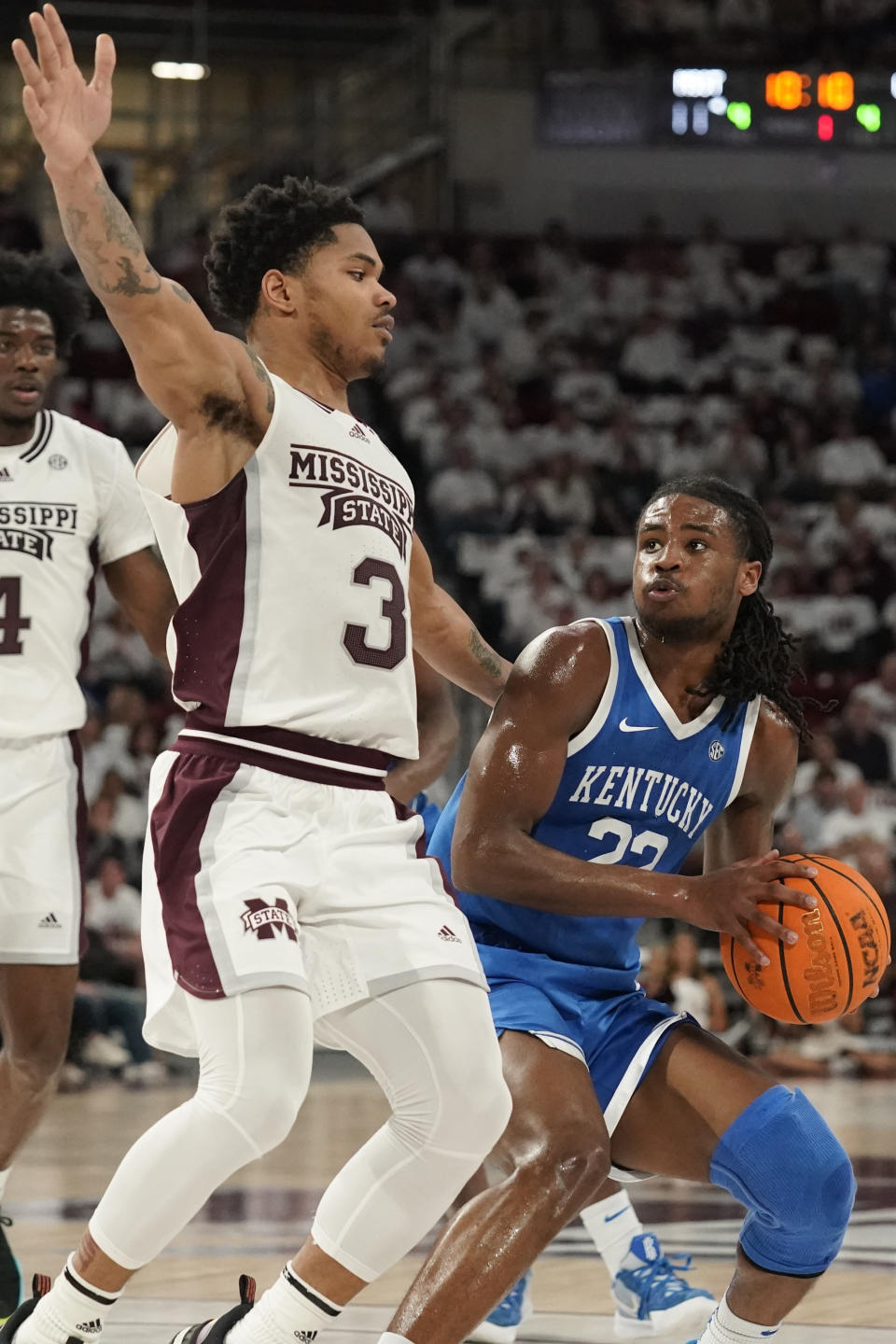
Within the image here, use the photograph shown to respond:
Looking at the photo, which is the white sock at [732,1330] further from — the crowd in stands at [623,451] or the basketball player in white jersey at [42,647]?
the crowd in stands at [623,451]

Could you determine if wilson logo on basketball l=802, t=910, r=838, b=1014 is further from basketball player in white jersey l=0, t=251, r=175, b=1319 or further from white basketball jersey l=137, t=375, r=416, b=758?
basketball player in white jersey l=0, t=251, r=175, b=1319

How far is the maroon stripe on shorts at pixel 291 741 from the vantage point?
3580 mm

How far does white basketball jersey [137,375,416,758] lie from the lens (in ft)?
11.8

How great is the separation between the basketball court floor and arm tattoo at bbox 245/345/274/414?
2107 millimetres

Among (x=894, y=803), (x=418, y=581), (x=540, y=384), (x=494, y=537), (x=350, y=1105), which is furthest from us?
(x=540, y=384)

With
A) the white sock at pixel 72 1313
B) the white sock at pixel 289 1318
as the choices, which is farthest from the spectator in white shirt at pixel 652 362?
the white sock at pixel 72 1313

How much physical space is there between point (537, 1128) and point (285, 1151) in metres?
4.58

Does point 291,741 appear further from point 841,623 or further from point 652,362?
point 652,362

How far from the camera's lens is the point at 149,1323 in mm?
4398

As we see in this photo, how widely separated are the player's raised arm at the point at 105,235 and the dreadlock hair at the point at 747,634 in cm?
138

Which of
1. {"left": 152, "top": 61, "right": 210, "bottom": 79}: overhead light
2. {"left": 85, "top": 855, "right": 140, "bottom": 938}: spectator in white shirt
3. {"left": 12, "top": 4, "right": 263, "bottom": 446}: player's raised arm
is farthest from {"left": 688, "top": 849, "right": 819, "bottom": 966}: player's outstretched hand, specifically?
{"left": 152, "top": 61, "right": 210, "bottom": 79}: overhead light

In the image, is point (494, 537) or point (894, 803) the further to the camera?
point (494, 537)

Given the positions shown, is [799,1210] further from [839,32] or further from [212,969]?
[839,32]

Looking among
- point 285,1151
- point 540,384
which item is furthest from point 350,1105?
point 540,384
